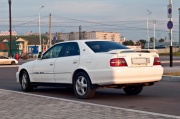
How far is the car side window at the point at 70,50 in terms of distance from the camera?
11.8 metres

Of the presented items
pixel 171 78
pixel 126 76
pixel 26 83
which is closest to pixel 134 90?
pixel 126 76

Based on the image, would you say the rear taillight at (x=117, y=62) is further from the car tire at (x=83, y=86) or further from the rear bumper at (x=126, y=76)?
the car tire at (x=83, y=86)

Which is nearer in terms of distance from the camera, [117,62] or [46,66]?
[117,62]

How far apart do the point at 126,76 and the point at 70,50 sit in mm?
2254

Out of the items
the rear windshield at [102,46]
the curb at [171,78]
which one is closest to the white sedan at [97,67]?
the rear windshield at [102,46]

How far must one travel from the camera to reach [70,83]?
38.2 feet

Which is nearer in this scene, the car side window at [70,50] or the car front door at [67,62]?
the car front door at [67,62]

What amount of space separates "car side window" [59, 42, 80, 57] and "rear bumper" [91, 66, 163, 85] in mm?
1302

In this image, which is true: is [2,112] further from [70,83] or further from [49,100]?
[70,83]

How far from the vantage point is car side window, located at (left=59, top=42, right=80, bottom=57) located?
11.8 metres

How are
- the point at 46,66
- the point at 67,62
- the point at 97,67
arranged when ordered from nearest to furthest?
the point at 97,67 < the point at 67,62 < the point at 46,66

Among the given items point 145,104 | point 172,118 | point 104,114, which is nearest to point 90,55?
point 145,104

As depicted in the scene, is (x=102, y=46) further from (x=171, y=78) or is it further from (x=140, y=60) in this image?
(x=171, y=78)

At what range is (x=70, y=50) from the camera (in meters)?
12.0
